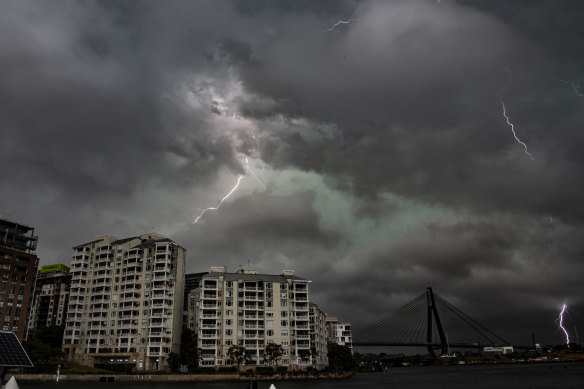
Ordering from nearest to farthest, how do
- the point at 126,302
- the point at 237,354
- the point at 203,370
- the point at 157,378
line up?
the point at 157,378, the point at 203,370, the point at 237,354, the point at 126,302

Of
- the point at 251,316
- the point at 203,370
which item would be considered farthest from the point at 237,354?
the point at 251,316

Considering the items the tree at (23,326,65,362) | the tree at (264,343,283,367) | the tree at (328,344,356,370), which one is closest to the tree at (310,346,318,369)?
the tree at (264,343,283,367)

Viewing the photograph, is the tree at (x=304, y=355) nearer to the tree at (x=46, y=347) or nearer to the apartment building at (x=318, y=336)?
the apartment building at (x=318, y=336)

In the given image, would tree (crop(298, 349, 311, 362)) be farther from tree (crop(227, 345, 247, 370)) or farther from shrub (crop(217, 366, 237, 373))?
shrub (crop(217, 366, 237, 373))

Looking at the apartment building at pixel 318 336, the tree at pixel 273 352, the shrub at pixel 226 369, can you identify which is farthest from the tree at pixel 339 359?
the shrub at pixel 226 369

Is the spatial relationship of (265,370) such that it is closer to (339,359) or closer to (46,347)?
(339,359)
